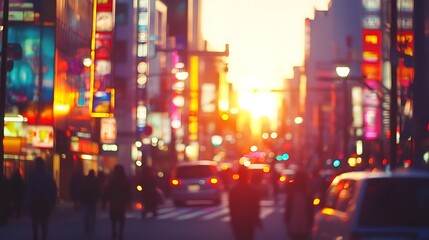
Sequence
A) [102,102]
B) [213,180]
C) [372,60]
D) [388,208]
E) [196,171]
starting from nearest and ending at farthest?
[388,208]
[213,180]
[196,171]
[102,102]
[372,60]

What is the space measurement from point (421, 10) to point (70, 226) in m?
18.7

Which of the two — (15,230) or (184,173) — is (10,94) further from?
(15,230)

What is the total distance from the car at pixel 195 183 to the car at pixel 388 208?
3578cm

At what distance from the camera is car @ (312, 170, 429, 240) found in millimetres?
13477

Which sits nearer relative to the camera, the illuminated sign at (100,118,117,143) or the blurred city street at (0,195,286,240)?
the blurred city street at (0,195,286,240)

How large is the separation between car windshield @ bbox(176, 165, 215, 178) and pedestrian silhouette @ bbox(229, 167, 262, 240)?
95.1 feet

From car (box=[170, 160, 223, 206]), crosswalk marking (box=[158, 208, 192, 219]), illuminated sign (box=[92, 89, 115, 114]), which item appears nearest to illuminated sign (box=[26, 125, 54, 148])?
illuminated sign (box=[92, 89, 115, 114])

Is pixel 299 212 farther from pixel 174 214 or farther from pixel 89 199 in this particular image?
pixel 174 214

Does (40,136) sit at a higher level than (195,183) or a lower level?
higher

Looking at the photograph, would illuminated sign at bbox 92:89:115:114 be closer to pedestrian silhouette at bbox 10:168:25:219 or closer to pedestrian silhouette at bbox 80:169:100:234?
pedestrian silhouette at bbox 10:168:25:219

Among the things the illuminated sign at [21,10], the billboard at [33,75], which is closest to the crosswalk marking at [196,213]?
the billboard at [33,75]

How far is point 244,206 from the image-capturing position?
21016 mm

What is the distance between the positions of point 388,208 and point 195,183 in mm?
36531

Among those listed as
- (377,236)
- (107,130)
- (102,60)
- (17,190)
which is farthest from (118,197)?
(107,130)
